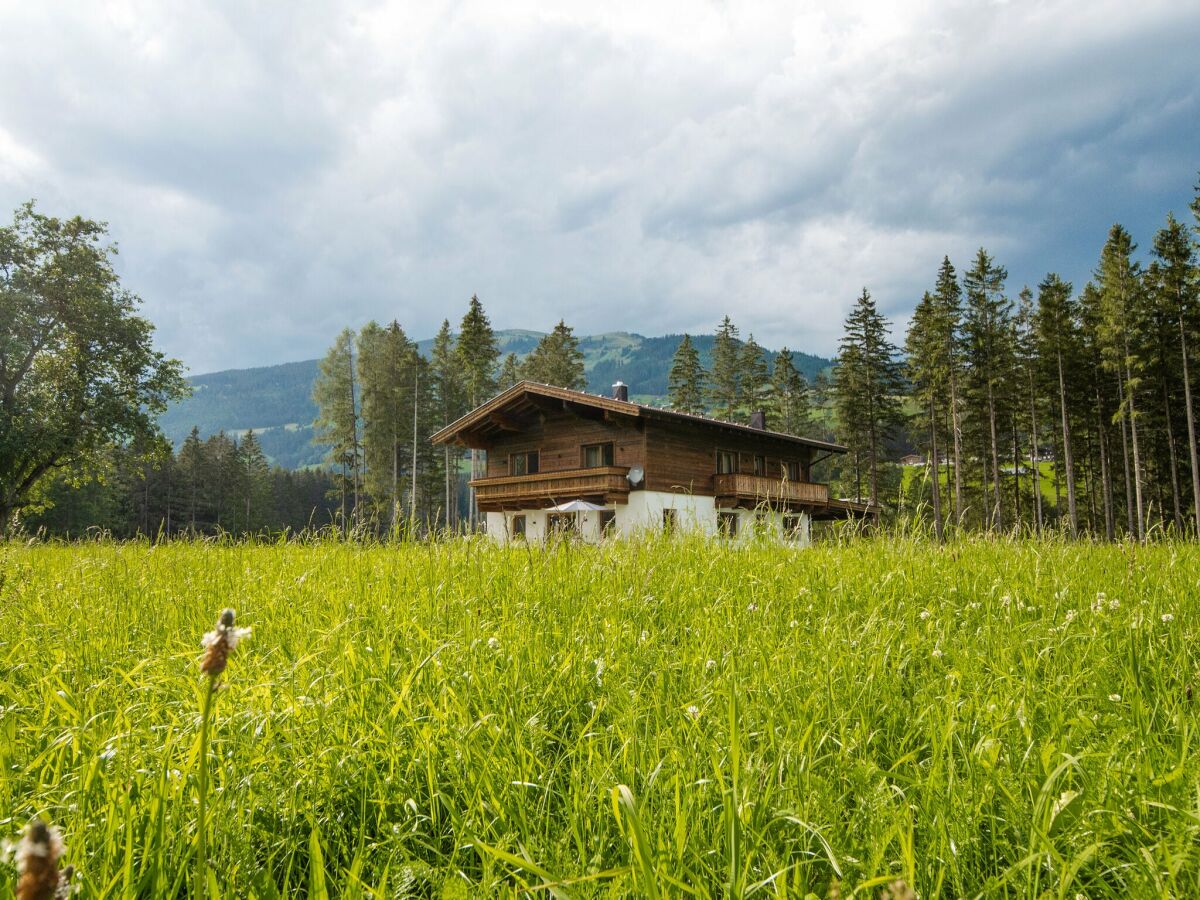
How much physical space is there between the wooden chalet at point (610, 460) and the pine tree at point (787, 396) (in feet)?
92.2

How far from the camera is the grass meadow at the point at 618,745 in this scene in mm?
1680

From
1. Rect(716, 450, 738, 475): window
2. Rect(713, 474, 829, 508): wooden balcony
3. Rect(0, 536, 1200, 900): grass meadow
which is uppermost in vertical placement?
Rect(716, 450, 738, 475): window

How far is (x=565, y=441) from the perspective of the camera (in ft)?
107

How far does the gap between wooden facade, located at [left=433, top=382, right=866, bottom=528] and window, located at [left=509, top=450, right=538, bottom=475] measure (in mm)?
49

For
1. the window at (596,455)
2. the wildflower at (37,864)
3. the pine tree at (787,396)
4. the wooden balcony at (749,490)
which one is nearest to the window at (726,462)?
the wooden balcony at (749,490)

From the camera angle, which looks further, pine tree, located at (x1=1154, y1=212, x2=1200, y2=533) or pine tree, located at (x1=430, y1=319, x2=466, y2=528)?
pine tree, located at (x1=430, y1=319, x2=466, y2=528)

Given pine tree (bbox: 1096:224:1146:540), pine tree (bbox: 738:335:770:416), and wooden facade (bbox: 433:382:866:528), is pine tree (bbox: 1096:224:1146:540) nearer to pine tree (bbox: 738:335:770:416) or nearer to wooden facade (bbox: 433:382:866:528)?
wooden facade (bbox: 433:382:866:528)

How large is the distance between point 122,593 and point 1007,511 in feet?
209

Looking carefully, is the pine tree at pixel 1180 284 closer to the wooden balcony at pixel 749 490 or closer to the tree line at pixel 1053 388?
the tree line at pixel 1053 388

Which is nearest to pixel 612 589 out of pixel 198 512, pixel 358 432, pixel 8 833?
pixel 8 833

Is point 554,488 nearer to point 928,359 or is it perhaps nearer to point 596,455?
point 596,455

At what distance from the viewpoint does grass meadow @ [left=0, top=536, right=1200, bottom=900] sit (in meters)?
1.68

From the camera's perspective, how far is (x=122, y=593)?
204 inches

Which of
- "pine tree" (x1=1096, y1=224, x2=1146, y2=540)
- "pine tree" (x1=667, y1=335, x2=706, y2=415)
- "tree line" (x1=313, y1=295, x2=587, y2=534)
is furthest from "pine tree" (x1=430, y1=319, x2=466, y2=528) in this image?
"pine tree" (x1=1096, y1=224, x2=1146, y2=540)
